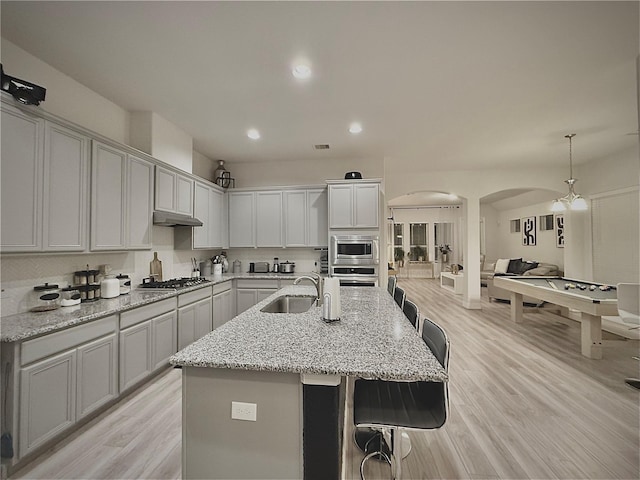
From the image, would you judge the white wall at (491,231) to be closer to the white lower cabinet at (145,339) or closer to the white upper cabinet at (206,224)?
the white upper cabinet at (206,224)

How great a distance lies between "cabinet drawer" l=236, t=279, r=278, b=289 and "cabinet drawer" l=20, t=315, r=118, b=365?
2317 mm

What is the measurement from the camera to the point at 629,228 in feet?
15.2

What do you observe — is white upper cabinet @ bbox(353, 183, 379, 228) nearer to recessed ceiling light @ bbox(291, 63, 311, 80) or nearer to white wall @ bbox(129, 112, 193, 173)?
recessed ceiling light @ bbox(291, 63, 311, 80)

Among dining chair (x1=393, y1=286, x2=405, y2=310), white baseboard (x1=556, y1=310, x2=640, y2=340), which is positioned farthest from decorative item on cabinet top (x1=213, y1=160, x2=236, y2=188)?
white baseboard (x1=556, y1=310, x2=640, y2=340)

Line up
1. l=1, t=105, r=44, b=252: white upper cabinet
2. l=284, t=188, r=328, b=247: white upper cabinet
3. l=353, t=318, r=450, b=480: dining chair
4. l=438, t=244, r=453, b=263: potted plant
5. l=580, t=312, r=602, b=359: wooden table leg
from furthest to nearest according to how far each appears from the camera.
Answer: l=438, t=244, r=453, b=263: potted plant, l=284, t=188, r=328, b=247: white upper cabinet, l=580, t=312, r=602, b=359: wooden table leg, l=1, t=105, r=44, b=252: white upper cabinet, l=353, t=318, r=450, b=480: dining chair

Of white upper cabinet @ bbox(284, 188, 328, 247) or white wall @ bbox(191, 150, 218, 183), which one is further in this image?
white upper cabinet @ bbox(284, 188, 328, 247)

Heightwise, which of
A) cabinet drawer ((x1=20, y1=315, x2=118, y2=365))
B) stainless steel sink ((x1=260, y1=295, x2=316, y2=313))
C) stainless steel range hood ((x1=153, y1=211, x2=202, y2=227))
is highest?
stainless steel range hood ((x1=153, y1=211, x2=202, y2=227))

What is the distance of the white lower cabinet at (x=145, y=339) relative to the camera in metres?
2.47

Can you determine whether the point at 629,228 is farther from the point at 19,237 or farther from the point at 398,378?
the point at 19,237

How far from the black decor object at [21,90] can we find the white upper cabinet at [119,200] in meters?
0.56

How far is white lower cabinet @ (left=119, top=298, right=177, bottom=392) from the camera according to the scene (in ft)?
8.11

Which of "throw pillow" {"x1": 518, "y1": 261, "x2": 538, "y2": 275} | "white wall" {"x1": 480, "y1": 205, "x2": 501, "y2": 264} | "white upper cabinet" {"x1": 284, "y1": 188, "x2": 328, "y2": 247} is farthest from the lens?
"white wall" {"x1": 480, "y1": 205, "x2": 501, "y2": 264}

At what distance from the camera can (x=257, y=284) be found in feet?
15.1

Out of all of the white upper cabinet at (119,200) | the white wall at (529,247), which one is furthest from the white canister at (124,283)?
the white wall at (529,247)
